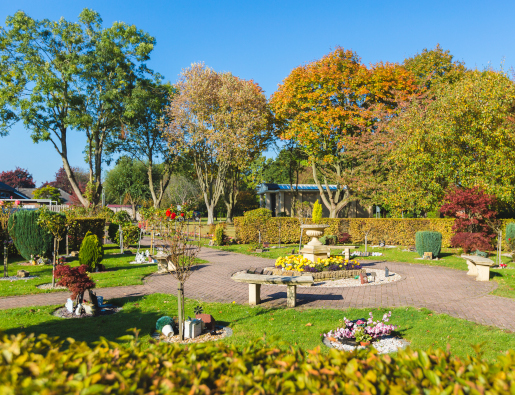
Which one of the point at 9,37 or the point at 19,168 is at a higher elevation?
the point at 9,37

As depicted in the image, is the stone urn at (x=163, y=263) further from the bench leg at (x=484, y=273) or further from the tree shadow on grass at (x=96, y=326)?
the bench leg at (x=484, y=273)

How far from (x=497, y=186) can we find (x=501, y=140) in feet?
8.05

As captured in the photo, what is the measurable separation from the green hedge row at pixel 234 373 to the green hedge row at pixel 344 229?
18009mm

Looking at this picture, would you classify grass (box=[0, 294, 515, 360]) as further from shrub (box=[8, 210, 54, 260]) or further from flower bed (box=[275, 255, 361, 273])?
shrub (box=[8, 210, 54, 260])

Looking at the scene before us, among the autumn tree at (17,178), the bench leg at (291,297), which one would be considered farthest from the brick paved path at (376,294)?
the autumn tree at (17,178)

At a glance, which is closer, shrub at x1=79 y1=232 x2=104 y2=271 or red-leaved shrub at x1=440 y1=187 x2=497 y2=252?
shrub at x1=79 y1=232 x2=104 y2=271

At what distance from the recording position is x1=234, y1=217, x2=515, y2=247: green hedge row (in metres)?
20.0

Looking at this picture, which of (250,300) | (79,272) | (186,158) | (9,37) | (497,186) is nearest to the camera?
(79,272)

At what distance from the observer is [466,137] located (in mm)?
18016

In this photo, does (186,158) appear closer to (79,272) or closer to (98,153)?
(98,153)

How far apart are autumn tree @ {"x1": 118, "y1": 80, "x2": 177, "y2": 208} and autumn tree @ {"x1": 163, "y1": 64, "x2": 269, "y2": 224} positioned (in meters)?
2.21

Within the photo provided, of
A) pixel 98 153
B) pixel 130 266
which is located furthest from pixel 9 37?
pixel 130 266

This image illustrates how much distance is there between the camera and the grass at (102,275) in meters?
9.30

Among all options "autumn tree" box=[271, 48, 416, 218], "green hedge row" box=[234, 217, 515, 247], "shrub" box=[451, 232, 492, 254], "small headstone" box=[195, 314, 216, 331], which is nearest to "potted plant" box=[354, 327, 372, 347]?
"small headstone" box=[195, 314, 216, 331]
